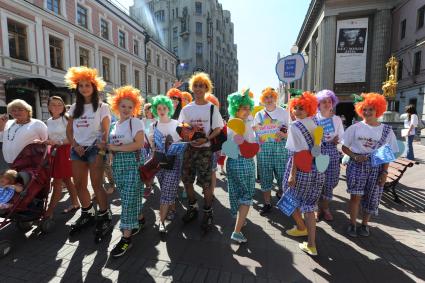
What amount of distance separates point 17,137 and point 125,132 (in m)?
1.63

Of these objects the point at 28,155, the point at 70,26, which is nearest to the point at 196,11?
the point at 70,26

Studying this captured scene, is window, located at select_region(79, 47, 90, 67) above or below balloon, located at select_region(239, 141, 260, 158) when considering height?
above

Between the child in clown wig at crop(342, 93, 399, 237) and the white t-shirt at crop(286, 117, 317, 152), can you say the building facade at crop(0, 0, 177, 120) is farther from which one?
the child in clown wig at crop(342, 93, 399, 237)

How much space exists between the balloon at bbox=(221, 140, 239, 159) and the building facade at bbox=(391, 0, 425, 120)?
22.6 metres

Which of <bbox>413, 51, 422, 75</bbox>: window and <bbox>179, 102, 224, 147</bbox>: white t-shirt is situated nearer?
<bbox>179, 102, 224, 147</bbox>: white t-shirt

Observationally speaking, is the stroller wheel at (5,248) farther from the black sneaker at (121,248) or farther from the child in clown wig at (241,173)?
the child in clown wig at (241,173)

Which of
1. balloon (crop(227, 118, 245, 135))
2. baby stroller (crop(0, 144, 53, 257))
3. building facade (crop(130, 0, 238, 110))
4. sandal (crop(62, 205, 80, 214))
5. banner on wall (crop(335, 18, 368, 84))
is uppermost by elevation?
building facade (crop(130, 0, 238, 110))

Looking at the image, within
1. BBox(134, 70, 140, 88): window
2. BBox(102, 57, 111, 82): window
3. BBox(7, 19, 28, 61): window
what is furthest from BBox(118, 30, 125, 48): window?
BBox(7, 19, 28, 61): window

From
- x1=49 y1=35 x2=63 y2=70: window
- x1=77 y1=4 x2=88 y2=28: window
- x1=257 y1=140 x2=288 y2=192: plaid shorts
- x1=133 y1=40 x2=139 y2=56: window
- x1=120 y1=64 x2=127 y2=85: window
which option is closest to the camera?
x1=257 y1=140 x2=288 y2=192: plaid shorts

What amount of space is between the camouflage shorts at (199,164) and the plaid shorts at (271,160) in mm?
1124

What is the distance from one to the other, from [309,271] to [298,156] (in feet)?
3.92

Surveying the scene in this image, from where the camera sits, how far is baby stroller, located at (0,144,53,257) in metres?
2.89

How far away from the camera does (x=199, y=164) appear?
10.7 feet

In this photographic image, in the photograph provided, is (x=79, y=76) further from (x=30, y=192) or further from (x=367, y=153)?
(x=367, y=153)
